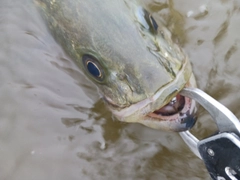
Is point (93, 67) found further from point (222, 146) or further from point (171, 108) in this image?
point (222, 146)

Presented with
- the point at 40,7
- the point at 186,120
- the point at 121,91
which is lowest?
the point at 186,120

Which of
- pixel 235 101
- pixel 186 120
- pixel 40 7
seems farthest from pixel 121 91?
pixel 40 7

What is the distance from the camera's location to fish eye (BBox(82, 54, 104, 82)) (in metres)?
2.29

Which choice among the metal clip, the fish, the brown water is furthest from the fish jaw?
the brown water

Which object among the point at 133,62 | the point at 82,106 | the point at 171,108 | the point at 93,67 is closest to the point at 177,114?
the point at 171,108

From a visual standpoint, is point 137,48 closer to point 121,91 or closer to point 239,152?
point 121,91

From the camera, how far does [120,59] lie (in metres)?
2.19

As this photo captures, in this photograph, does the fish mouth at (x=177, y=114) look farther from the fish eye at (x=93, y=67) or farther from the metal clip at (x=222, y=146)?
the fish eye at (x=93, y=67)

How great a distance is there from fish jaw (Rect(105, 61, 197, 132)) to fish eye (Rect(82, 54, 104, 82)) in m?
0.22

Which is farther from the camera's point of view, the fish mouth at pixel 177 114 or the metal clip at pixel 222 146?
the fish mouth at pixel 177 114

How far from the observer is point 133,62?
2143mm

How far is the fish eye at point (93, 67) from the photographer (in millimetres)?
2291

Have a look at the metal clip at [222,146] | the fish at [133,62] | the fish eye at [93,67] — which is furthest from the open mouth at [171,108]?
the fish eye at [93,67]

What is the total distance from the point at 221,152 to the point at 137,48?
27.5 inches
